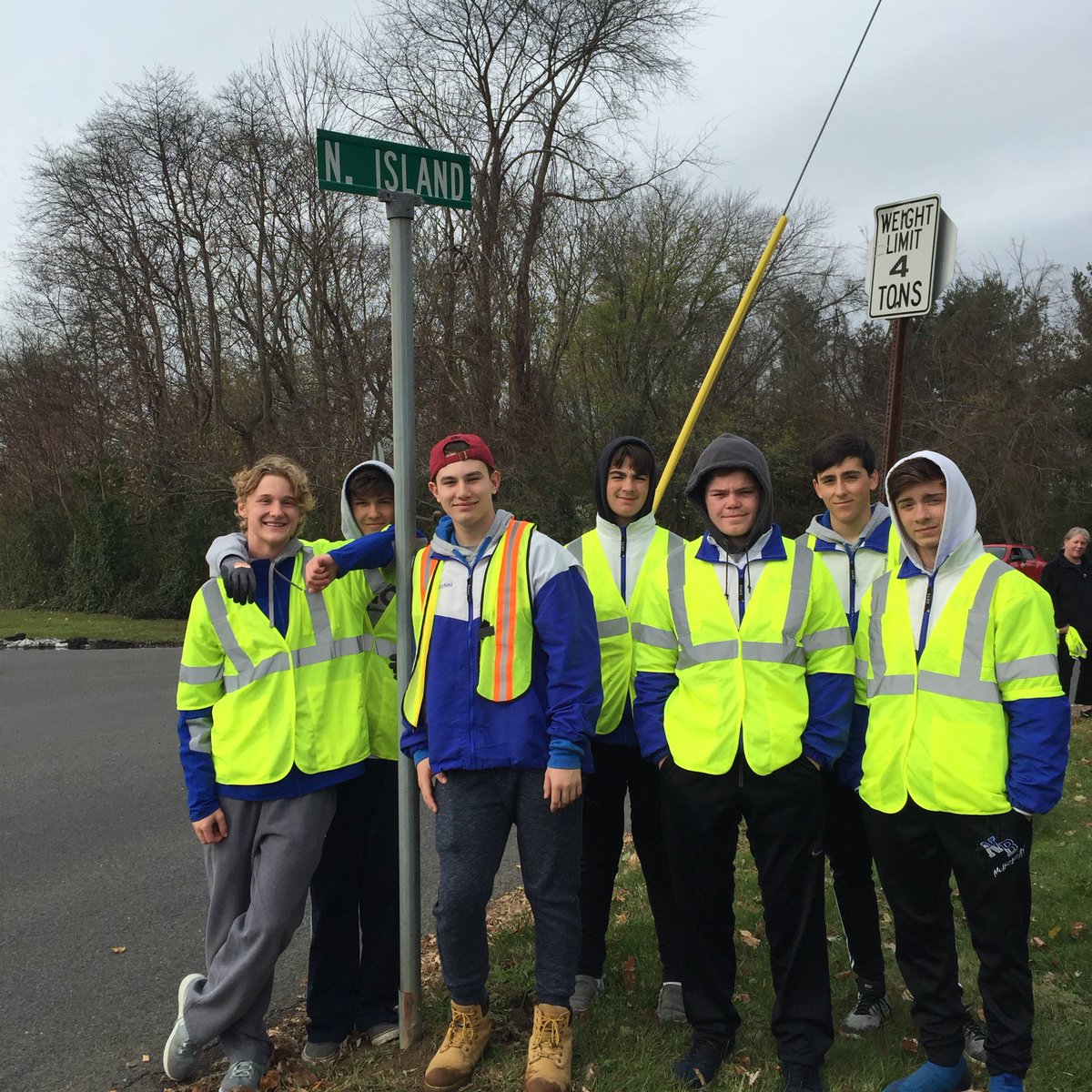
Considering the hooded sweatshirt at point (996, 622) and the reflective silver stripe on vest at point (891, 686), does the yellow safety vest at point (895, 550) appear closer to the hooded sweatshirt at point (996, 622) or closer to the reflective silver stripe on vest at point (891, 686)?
the hooded sweatshirt at point (996, 622)

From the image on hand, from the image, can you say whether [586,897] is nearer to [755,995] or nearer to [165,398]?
[755,995]

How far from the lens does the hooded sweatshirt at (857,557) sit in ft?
11.7

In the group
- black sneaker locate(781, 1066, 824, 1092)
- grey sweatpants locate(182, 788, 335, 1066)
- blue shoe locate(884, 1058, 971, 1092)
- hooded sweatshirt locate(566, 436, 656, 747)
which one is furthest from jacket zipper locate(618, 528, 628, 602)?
blue shoe locate(884, 1058, 971, 1092)

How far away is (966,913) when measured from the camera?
2979 millimetres

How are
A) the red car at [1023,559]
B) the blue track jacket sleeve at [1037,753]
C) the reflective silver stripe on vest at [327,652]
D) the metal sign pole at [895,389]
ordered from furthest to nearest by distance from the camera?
the red car at [1023,559]
the metal sign pole at [895,389]
the reflective silver stripe on vest at [327,652]
the blue track jacket sleeve at [1037,753]

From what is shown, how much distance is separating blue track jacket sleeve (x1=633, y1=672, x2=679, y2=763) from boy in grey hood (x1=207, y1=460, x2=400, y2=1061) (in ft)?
2.83

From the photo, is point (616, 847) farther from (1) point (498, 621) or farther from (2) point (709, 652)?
(1) point (498, 621)

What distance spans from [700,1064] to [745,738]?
1.07 metres

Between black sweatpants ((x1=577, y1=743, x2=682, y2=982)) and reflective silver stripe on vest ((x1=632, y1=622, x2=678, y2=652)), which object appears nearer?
reflective silver stripe on vest ((x1=632, y1=622, x2=678, y2=652))

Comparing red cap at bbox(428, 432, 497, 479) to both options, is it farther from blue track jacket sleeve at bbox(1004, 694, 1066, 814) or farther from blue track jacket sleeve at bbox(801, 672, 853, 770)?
blue track jacket sleeve at bbox(1004, 694, 1066, 814)

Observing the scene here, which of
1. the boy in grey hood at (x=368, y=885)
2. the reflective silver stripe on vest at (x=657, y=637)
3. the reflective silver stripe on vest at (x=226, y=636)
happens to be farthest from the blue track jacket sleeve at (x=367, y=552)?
the reflective silver stripe on vest at (x=657, y=637)

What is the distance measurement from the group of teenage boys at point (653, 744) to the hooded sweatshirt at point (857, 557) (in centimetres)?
25

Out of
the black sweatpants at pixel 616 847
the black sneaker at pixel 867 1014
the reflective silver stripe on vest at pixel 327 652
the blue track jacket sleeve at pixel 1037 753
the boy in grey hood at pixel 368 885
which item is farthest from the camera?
the black sweatpants at pixel 616 847

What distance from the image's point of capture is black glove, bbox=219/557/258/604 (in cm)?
301
